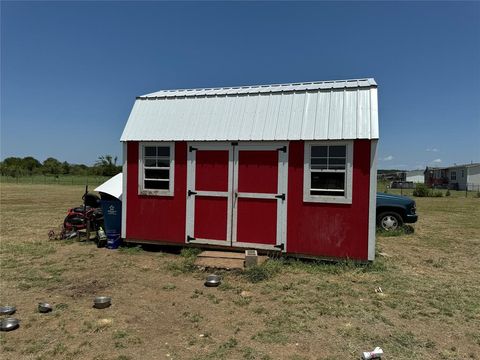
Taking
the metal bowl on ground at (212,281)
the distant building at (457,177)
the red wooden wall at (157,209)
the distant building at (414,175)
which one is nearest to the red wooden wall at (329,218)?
the metal bowl on ground at (212,281)

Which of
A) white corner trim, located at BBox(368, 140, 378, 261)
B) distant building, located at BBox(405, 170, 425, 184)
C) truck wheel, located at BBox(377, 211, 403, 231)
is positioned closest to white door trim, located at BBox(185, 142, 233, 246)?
white corner trim, located at BBox(368, 140, 378, 261)

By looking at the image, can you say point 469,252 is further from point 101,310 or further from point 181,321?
point 101,310

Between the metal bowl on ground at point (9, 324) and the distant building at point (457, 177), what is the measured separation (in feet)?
150

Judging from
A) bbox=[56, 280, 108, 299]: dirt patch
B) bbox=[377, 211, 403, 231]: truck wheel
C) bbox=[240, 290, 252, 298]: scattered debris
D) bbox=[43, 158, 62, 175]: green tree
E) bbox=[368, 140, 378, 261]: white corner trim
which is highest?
bbox=[43, 158, 62, 175]: green tree

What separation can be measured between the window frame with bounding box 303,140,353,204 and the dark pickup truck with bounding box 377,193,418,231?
172 inches

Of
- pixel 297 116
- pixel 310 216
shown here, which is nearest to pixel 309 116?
pixel 297 116

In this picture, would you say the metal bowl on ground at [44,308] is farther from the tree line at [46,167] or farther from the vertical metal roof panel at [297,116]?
the tree line at [46,167]

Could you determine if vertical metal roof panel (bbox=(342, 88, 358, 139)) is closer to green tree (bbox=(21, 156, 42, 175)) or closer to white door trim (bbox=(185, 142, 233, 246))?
white door trim (bbox=(185, 142, 233, 246))

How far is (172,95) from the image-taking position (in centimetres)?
877

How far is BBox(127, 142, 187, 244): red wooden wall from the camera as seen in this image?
26.3 ft

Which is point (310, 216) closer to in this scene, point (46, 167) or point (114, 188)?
point (114, 188)

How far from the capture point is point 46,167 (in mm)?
88375

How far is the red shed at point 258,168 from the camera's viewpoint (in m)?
6.90

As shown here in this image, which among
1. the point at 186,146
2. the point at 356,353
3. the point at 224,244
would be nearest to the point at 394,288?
the point at 356,353
